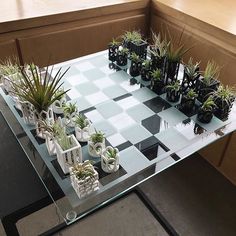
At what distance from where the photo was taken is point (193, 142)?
106 centimetres

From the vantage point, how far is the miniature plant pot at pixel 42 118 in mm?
1014

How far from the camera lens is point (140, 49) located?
1.38 meters

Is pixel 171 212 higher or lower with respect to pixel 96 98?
lower

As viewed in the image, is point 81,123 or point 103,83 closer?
point 81,123

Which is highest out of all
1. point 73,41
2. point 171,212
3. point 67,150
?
point 67,150

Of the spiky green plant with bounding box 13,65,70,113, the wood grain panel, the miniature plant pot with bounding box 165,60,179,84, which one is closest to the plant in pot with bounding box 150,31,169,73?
the miniature plant pot with bounding box 165,60,179,84

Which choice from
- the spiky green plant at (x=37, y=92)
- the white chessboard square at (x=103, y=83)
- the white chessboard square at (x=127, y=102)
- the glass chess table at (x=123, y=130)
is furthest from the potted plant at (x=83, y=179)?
the white chessboard square at (x=103, y=83)

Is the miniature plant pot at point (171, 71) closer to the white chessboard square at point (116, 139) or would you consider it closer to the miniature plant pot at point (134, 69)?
the miniature plant pot at point (134, 69)

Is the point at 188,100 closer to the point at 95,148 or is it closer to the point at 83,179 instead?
the point at 95,148

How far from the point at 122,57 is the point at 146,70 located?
0.52ft

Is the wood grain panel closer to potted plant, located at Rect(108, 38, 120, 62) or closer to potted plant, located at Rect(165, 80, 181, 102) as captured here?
potted plant, located at Rect(108, 38, 120, 62)

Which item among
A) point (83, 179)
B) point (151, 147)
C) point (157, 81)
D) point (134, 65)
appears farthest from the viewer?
point (134, 65)

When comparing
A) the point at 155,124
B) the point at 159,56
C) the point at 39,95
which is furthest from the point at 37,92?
the point at 159,56

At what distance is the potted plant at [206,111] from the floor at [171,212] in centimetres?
52
